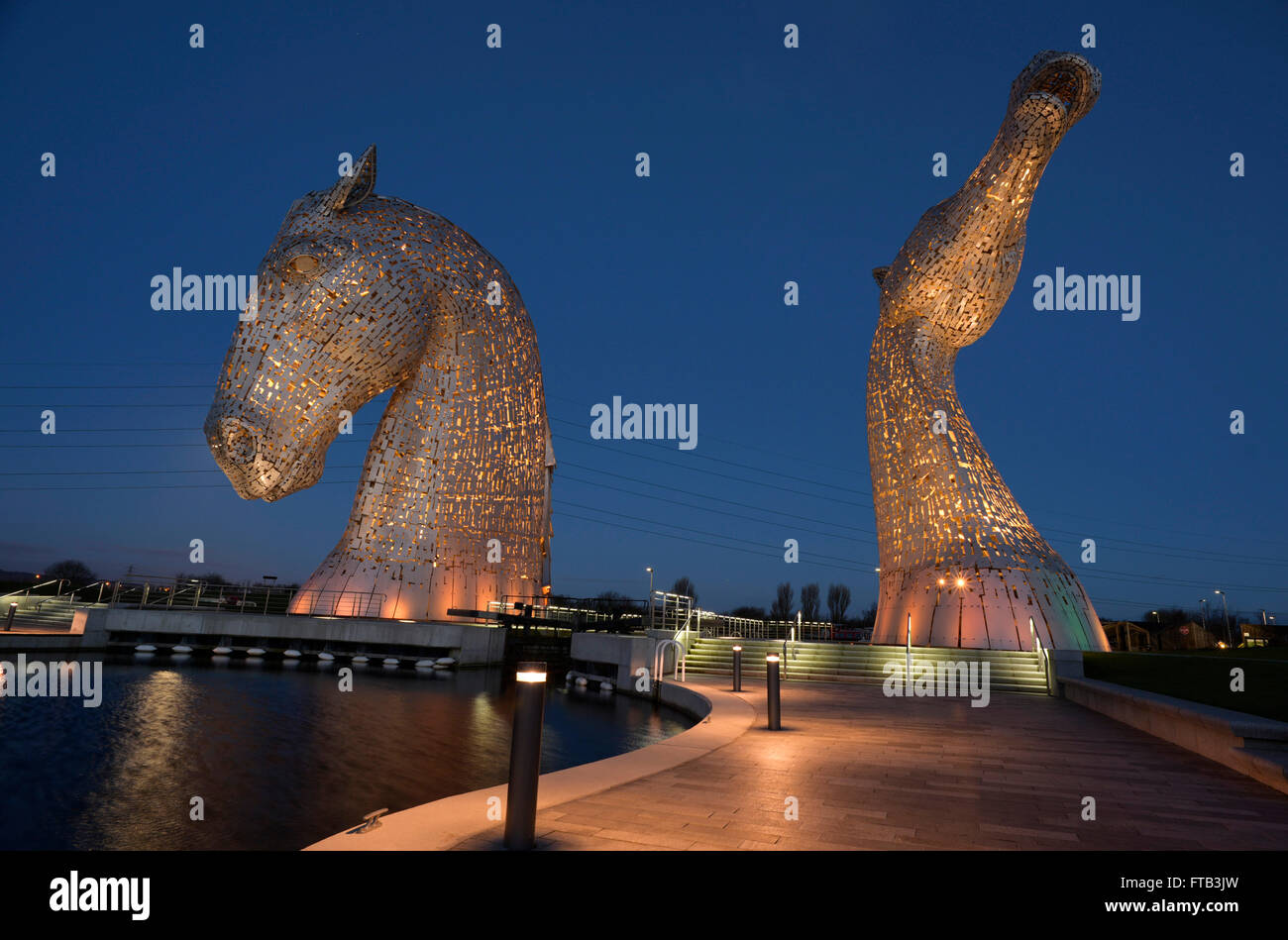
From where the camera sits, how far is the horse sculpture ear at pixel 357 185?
1697 centimetres

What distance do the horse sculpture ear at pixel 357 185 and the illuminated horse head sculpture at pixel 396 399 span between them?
46 millimetres

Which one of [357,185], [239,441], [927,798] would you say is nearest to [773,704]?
[927,798]

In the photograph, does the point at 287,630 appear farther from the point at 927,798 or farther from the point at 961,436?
the point at 961,436

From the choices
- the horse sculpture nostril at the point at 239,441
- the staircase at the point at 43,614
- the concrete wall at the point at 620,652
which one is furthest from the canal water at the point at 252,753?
the staircase at the point at 43,614

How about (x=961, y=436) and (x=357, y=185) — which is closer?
(x=357, y=185)

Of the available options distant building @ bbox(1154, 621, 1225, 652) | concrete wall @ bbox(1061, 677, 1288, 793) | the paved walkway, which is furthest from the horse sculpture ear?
distant building @ bbox(1154, 621, 1225, 652)

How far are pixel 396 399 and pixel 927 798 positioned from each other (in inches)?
698

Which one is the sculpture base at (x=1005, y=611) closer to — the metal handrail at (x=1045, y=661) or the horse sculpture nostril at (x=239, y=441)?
the metal handrail at (x=1045, y=661)

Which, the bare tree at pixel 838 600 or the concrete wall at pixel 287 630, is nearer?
the concrete wall at pixel 287 630

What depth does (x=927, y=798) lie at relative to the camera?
5.07 metres

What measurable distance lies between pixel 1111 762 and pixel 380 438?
57.8 feet

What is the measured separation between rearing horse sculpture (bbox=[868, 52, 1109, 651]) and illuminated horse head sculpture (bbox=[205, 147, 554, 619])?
33.8 feet

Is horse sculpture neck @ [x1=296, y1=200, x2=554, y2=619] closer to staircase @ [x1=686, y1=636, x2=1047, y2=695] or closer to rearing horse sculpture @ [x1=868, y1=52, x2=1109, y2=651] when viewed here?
staircase @ [x1=686, y1=636, x2=1047, y2=695]
